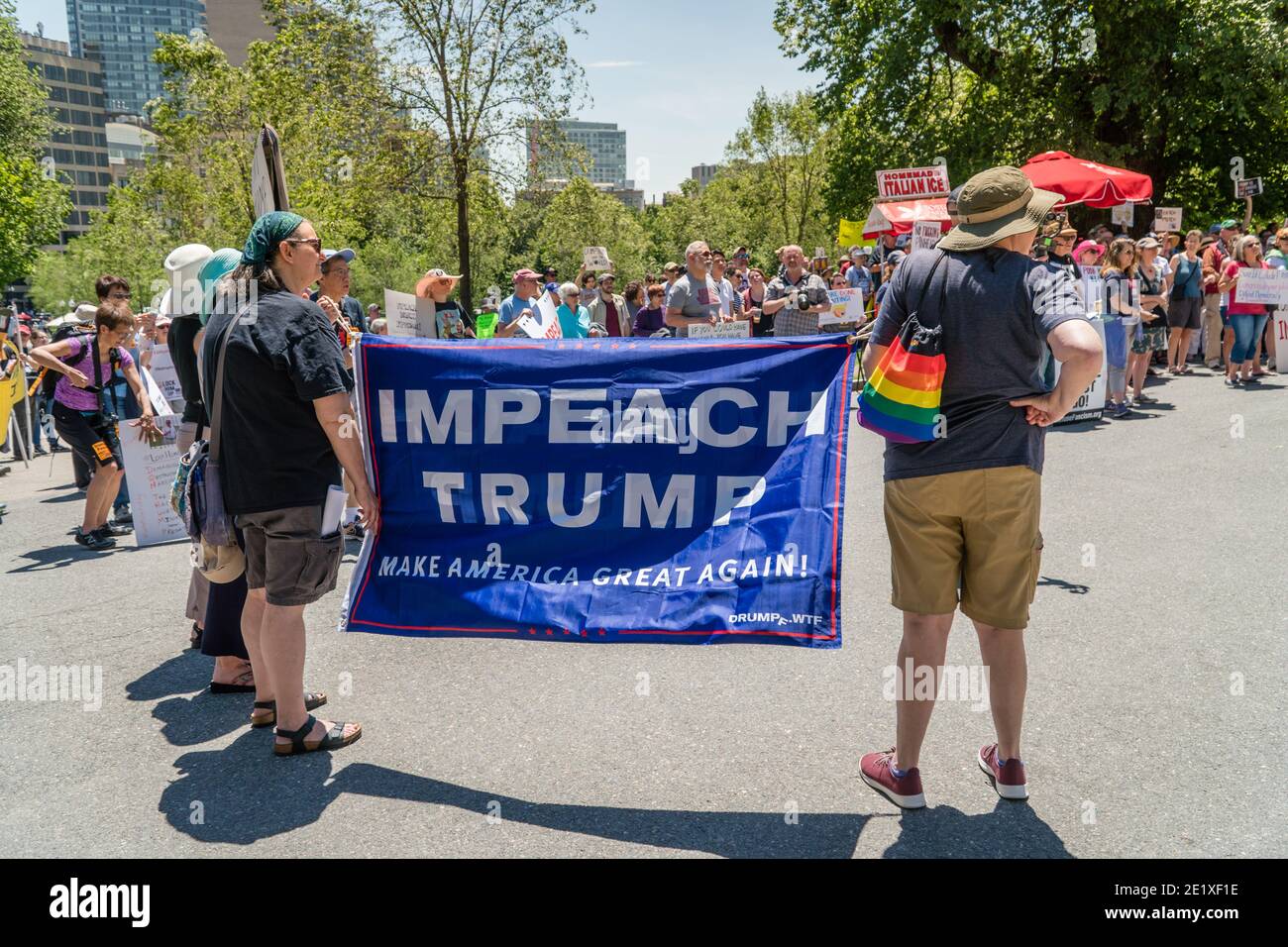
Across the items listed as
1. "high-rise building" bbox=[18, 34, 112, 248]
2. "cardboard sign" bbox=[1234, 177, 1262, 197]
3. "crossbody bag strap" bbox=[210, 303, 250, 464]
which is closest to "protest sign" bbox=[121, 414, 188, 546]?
"crossbody bag strap" bbox=[210, 303, 250, 464]

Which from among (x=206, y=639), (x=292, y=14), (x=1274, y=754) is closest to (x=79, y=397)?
(x=206, y=639)

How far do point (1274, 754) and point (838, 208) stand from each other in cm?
2692

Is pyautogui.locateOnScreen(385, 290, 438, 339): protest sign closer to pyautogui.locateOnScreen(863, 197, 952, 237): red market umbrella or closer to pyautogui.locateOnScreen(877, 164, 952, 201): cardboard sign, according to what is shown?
pyautogui.locateOnScreen(877, 164, 952, 201): cardboard sign

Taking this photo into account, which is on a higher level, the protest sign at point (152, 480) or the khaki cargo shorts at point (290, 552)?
the khaki cargo shorts at point (290, 552)

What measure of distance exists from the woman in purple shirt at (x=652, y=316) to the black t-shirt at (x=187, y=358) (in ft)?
24.4

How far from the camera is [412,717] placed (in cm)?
430

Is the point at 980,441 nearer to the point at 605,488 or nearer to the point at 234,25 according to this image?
the point at 605,488

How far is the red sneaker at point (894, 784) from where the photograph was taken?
3381mm

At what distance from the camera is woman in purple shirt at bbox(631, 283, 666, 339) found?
12.2 meters

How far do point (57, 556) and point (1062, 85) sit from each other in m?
24.1

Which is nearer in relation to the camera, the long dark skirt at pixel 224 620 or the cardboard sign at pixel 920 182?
the long dark skirt at pixel 224 620

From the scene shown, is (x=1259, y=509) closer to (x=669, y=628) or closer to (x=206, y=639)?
(x=669, y=628)

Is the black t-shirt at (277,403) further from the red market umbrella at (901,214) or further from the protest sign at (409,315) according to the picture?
the red market umbrella at (901,214)

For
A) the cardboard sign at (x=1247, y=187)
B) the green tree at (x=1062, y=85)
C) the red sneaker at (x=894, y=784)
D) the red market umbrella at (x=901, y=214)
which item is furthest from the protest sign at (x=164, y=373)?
the green tree at (x=1062, y=85)
